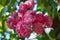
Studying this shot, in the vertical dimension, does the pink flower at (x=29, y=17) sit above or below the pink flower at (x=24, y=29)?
above

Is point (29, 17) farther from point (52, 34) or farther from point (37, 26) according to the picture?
point (52, 34)

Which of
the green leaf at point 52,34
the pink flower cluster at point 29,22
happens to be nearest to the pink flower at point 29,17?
the pink flower cluster at point 29,22

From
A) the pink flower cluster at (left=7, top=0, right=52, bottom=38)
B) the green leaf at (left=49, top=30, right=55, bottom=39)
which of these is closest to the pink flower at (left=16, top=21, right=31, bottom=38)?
the pink flower cluster at (left=7, top=0, right=52, bottom=38)

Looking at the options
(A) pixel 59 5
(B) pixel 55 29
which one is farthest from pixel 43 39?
(A) pixel 59 5

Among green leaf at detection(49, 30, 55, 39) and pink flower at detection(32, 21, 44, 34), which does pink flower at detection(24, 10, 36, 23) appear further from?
green leaf at detection(49, 30, 55, 39)

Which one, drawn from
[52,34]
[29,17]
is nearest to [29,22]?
[29,17]

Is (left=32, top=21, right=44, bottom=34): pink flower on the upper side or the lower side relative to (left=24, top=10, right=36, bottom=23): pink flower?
lower

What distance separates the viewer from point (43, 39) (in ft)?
2.98

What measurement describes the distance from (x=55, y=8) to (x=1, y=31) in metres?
0.36

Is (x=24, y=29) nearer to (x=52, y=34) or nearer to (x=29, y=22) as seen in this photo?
(x=29, y=22)

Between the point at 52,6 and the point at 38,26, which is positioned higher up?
A: the point at 52,6

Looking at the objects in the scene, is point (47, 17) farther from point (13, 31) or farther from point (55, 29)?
point (13, 31)

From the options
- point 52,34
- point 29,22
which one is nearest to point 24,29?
point 29,22

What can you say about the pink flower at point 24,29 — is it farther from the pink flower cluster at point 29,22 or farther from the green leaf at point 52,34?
the green leaf at point 52,34
